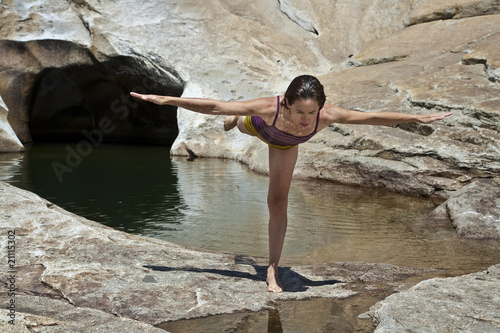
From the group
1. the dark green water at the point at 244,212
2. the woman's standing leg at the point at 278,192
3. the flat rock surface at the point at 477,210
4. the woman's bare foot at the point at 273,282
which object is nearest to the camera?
the woman's bare foot at the point at 273,282

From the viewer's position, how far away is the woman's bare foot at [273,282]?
11.6 ft

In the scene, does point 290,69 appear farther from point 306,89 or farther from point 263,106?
point 306,89

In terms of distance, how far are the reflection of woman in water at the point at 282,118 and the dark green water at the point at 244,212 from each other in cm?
79

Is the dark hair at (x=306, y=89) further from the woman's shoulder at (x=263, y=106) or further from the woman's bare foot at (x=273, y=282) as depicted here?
the woman's bare foot at (x=273, y=282)

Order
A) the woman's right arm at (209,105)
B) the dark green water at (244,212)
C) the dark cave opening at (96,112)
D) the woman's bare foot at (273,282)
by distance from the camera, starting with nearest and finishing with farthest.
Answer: the woman's right arm at (209,105) < the woman's bare foot at (273,282) < the dark green water at (244,212) < the dark cave opening at (96,112)

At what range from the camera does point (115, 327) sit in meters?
2.67

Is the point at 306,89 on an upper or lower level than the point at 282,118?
upper

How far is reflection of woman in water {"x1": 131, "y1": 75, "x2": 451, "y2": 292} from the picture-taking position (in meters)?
3.39

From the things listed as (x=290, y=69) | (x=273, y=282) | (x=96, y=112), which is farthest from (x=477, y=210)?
(x=96, y=112)

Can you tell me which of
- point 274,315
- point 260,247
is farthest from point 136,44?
point 274,315

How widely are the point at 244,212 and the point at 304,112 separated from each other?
3745 millimetres

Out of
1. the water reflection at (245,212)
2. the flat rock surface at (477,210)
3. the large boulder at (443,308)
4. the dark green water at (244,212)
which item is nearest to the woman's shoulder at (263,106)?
the dark green water at (244,212)

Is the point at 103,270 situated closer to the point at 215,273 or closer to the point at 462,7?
the point at 215,273

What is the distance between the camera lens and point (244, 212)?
7055 millimetres
